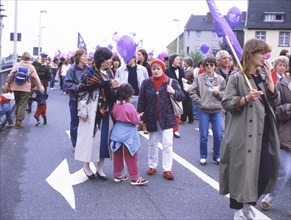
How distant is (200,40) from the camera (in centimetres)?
10356

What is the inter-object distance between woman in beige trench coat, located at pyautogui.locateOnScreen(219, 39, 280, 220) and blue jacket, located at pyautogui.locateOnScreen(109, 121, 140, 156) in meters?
2.06

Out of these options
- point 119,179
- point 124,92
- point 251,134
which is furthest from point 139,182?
point 251,134

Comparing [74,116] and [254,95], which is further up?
[254,95]

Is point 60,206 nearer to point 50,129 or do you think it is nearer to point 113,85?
point 113,85

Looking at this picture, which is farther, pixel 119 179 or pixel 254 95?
pixel 119 179

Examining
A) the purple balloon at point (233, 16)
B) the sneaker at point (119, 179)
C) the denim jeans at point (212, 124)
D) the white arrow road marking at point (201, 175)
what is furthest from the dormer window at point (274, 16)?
the sneaker at point (119, 179)

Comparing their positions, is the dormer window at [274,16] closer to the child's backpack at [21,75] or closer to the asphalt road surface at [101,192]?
the child's backpack at [21,75]

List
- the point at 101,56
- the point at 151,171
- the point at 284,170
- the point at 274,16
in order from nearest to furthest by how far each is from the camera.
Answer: the point at 284,170, the point at 101,56, the point at 151,171, the point at 274,16

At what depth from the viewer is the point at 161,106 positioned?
707cm

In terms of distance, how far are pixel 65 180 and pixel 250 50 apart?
11.9ft

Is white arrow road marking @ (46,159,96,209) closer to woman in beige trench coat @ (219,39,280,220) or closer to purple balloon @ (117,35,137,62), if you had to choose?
woman in beige trench coat @ (219,39,280,220)

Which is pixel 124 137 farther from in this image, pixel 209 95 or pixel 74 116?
pixel 74 116

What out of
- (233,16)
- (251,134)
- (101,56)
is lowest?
(251,134)

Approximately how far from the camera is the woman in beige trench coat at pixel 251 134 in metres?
4.69
